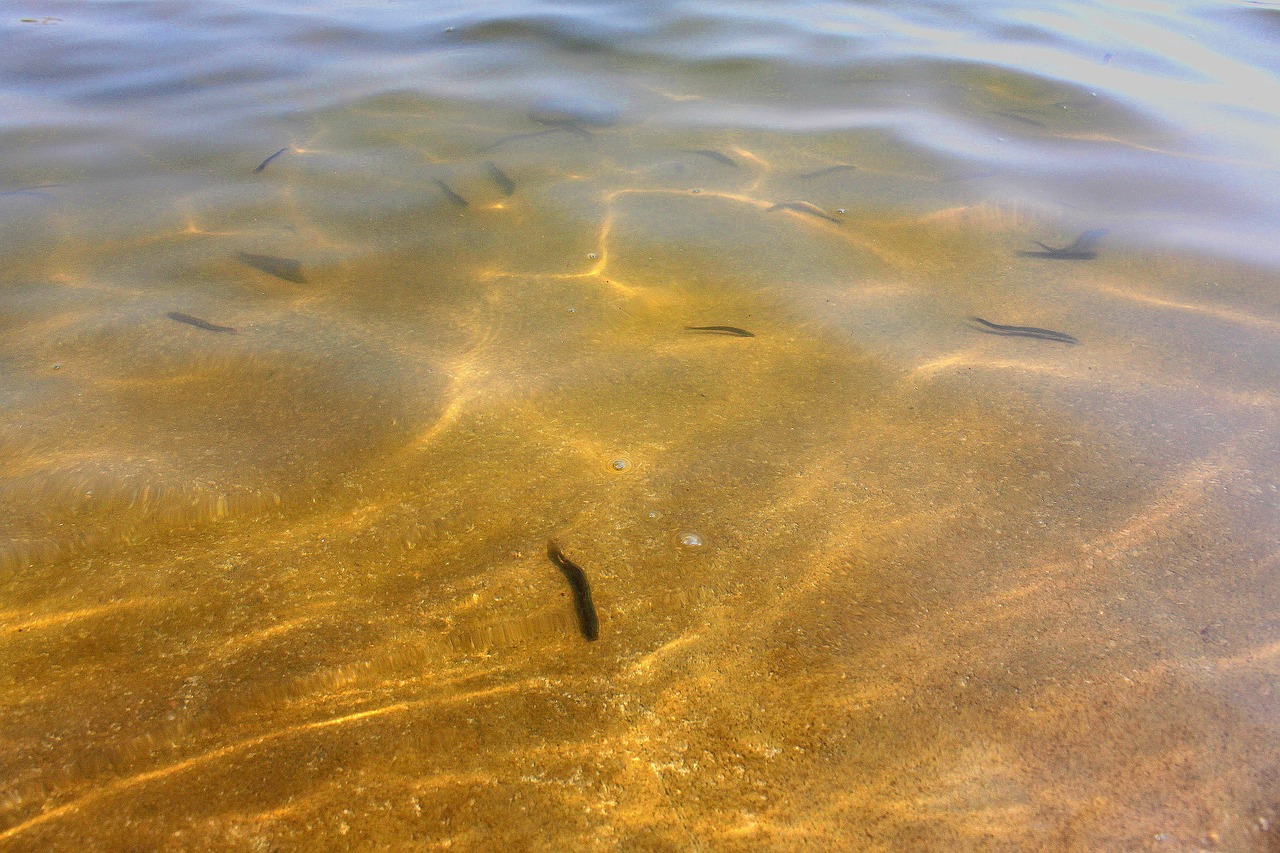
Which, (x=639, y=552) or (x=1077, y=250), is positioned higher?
(x=1077, y=250)

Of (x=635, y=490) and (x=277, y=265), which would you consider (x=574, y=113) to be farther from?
(x=635, y=490)

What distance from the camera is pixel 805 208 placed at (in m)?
3.19

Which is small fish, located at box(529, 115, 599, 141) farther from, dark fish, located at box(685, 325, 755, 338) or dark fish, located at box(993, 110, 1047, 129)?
dark fish, located at box(993, 110, 1047, 129)

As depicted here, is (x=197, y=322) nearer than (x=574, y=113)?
Yes

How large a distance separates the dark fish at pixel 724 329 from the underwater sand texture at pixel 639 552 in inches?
1.4

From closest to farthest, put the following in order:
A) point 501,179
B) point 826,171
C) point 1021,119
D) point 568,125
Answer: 1. point 501,179
2. point 826,171
3. point 568,125
4. point 1021,119

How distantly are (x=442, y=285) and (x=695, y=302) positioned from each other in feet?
2.82

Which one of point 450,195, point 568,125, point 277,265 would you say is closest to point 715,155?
point 568,125

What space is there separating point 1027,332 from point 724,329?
3.10ft

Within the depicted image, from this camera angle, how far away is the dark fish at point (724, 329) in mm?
2428

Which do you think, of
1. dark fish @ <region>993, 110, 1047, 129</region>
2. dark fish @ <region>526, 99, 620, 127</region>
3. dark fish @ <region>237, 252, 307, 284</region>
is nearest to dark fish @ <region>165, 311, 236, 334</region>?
dark fish @ <region>237, 252, 307, 284</region>

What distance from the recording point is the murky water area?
1298mm

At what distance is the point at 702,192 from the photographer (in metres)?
3.31

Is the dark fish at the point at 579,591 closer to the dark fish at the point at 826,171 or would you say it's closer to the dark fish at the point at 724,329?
the dark fish at the point at 724,329
